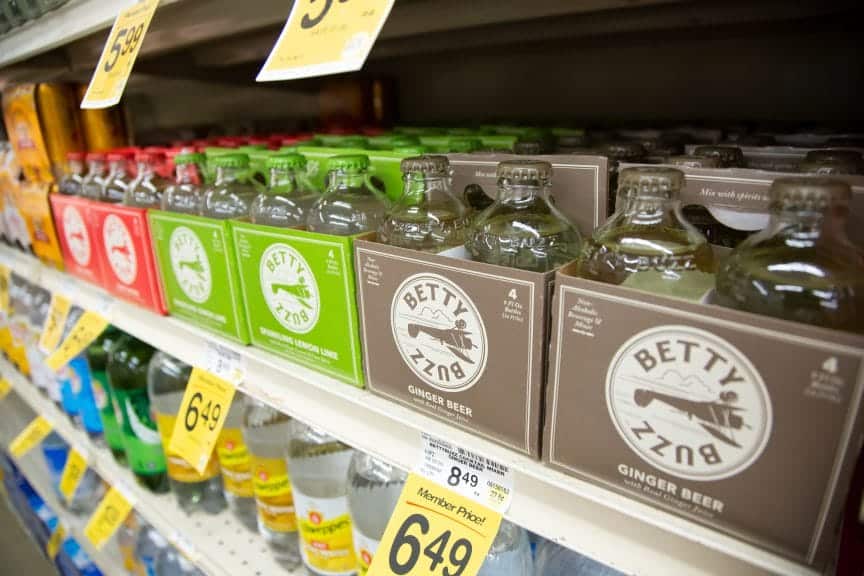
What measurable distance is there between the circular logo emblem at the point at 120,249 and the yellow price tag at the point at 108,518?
0.61 m

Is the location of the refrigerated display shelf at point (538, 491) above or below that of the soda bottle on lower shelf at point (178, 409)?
above

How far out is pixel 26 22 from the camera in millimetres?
1188

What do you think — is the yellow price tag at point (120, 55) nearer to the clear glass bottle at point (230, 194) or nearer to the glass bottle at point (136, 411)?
the clear glass bottle at point (230, 194)

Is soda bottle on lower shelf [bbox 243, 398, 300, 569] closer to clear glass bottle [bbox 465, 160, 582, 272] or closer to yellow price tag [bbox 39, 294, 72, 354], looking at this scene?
yellow price tag [bbox 39, 294, 72, 354]

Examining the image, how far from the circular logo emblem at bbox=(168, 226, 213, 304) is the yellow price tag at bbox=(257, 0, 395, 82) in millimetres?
439

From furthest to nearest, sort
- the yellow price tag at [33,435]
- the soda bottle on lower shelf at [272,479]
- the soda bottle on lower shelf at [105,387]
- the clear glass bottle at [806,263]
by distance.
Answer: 1. the yellow price tag at [33,435]
2. the soda bottle on lower shelf at [105,387]
3. the soda bottle on lower shelf at [272,479]
4. the clear glass bottle at [806,263]

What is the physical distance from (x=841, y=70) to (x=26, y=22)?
1.73m

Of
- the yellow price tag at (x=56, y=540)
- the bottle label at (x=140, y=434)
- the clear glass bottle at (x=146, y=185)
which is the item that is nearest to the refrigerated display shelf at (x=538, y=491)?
the clear glass bottle at (x=146, y=185)

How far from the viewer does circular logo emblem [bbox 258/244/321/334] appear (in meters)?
0.74

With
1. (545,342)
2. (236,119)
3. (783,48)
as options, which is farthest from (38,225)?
(783,48)

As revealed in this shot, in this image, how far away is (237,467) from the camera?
48.1 inches

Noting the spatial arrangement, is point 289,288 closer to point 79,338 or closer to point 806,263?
point 806,263

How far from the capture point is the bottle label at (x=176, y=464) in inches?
49.4

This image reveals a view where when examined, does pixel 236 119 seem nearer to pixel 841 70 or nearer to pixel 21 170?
pixel 21 170
